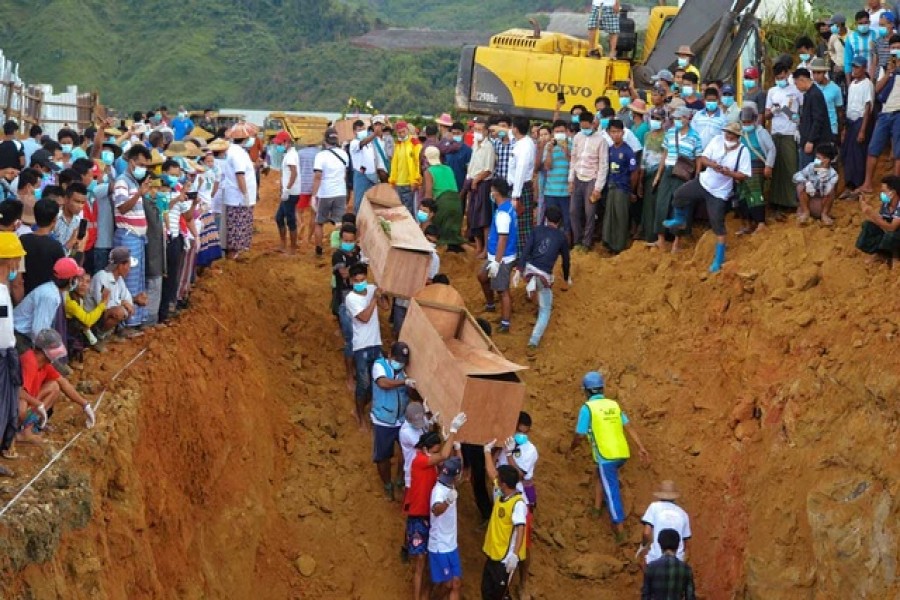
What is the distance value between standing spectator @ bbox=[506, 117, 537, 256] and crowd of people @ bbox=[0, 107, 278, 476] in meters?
3.42

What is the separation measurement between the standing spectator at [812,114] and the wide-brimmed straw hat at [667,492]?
473 centimetres

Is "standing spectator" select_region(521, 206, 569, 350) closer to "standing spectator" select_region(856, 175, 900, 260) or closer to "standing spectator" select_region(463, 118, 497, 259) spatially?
"standing spectator" select_region(463, 118, 497, 259)

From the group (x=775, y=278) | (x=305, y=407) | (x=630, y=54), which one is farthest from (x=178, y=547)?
(x=630, y=54)

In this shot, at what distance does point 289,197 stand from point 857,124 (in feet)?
24.5

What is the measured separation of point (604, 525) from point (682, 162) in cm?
480

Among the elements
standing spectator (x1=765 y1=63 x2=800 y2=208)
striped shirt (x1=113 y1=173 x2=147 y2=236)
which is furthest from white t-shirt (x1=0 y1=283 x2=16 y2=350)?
standing spectator (x1=765 y1=63 x2=800 y2=208)

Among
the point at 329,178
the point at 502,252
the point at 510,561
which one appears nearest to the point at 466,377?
the point at 510,561

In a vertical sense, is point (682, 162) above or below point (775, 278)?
above

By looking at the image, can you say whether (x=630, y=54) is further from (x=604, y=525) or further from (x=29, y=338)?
(x=29, y=338)

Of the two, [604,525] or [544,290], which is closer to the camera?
[604,525]

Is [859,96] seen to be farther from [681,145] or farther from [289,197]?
[289,197]

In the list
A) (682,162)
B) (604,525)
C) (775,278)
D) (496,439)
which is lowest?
(604,525)

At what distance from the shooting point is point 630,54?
21797 mm

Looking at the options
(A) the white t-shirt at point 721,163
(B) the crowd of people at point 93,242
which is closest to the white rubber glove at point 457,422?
(B) the crowd of people at point 93,242
